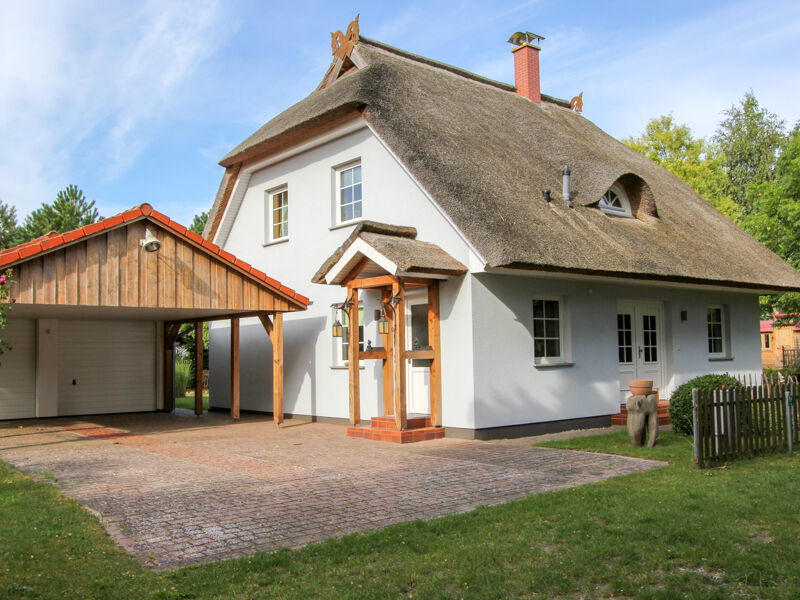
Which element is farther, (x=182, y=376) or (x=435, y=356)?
(x=182, y=376)

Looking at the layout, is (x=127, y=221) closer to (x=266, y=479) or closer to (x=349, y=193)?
(x=349, y=193)

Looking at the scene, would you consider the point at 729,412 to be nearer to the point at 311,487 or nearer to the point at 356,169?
the point at 311,487

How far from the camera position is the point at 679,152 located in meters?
34.9

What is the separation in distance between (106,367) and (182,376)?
8.55 m

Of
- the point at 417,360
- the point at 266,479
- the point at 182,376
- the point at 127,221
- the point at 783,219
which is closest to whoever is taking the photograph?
the point at 266,479

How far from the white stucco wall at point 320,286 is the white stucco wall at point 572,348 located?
1.38 ft

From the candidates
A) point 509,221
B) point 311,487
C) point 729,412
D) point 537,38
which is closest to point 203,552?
point 311,487

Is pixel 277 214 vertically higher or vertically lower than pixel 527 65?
lower

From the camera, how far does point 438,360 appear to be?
1174 centimetres

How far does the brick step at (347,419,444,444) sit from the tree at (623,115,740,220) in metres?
25.6

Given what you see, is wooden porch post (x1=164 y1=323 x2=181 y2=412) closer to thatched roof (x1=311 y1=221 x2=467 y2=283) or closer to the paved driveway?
the paved driveway

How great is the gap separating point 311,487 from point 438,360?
4.42 m

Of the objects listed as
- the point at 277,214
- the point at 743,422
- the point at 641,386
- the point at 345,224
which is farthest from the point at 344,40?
the point at 743,422

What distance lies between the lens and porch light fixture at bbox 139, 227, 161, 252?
1143 centimetres
